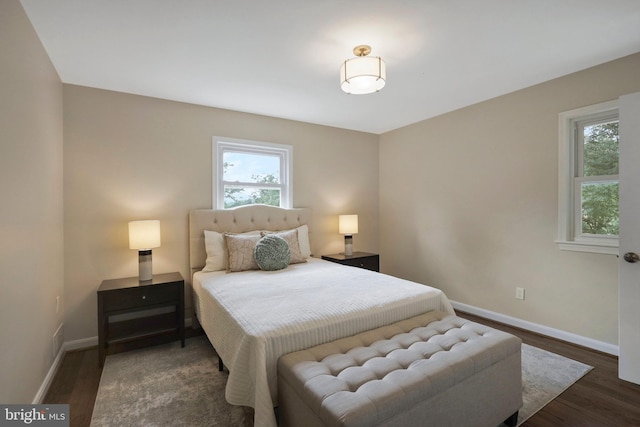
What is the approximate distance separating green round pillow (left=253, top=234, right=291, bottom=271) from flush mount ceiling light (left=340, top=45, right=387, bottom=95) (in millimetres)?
1671

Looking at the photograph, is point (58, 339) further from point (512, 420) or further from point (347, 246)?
point (512, 420)

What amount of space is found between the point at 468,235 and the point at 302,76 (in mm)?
2596

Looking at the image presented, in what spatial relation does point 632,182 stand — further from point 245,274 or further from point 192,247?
point 192,247

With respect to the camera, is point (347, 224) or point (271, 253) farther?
point (347, 224)

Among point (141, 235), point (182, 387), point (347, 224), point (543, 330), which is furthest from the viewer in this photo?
point (347, 224)

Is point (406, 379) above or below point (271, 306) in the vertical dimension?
below

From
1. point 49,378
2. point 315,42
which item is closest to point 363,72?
point 315,42

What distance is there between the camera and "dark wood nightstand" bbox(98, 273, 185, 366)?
248 centimetres

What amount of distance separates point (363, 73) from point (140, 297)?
8.61 feet

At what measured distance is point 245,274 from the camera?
2.87 meters

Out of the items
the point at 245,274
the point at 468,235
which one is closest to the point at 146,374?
the point at 245,274

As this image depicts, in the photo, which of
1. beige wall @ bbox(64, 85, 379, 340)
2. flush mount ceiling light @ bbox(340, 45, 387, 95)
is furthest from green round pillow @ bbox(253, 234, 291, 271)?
flush mount ceiling light @ bbox(340, 45, 387, 95)

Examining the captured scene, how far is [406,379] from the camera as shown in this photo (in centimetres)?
131

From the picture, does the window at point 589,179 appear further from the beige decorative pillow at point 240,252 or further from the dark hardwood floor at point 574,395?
the beige decorative pillow at point 240,252
